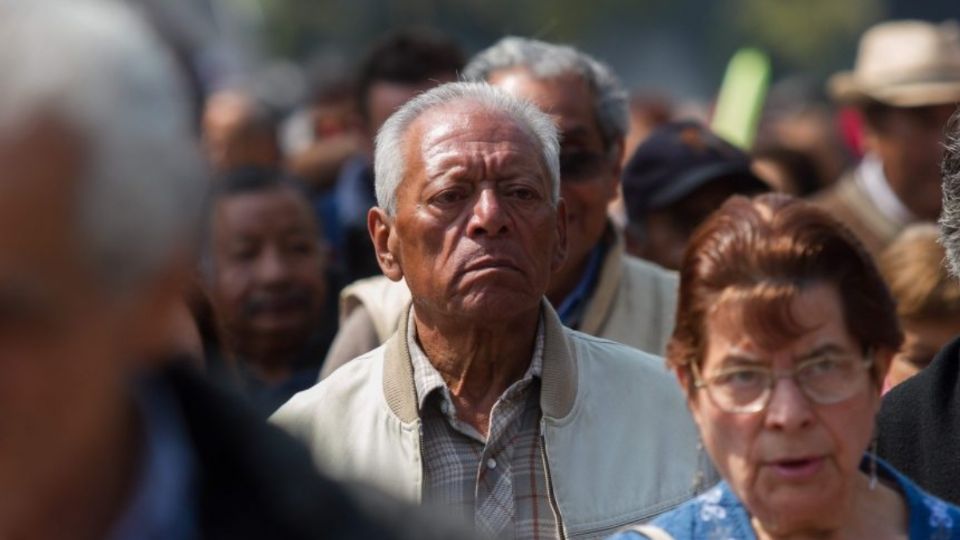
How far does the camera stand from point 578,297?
5453 millimetres

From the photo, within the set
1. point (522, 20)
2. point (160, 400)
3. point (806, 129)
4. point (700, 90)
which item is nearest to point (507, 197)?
point (160, 400)

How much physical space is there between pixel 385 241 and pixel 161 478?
9.01 feet

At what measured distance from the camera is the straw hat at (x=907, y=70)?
28.7ft

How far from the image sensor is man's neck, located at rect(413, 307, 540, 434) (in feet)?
14.4

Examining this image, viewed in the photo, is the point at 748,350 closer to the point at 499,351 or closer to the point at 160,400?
the point at 499,351

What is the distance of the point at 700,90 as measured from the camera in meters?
38.1

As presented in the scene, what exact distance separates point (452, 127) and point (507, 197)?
0.73ft

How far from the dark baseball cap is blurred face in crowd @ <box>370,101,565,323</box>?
6.64 ft

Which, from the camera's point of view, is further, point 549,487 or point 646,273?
point 646,273

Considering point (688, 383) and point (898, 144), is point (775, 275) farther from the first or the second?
point (898, 144)

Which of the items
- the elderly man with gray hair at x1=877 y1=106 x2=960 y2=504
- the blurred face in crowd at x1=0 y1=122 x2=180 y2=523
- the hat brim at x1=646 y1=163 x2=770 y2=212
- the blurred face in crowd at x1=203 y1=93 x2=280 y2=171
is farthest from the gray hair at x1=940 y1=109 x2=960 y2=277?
the blurred face in crowd at x1=203 y1=93 x2=280 y2=171

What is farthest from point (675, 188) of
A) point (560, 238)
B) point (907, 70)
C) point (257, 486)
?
point (257, 486)

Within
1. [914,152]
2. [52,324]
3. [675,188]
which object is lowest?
[914,152]

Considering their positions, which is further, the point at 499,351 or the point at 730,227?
the point at 499,351
